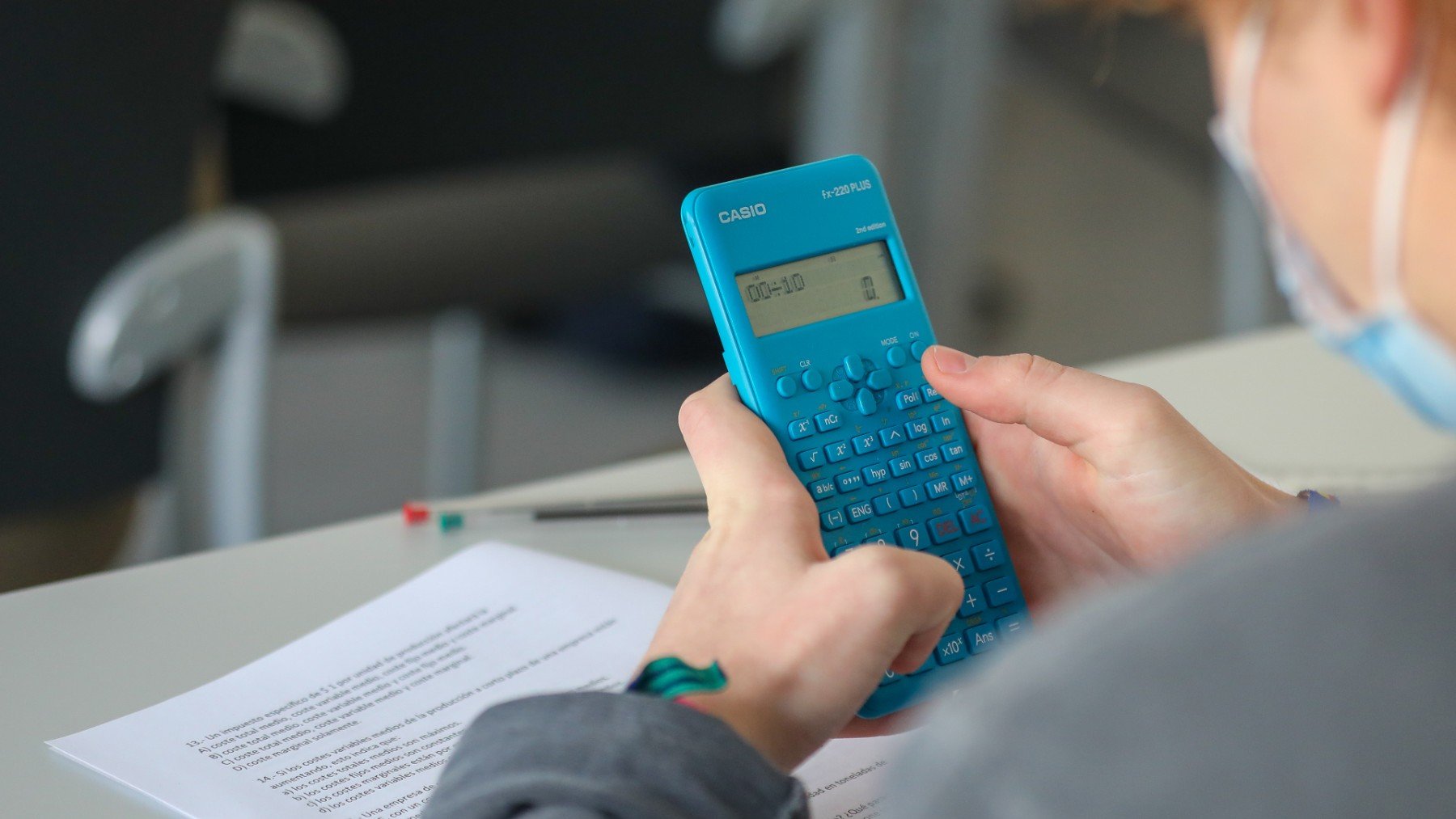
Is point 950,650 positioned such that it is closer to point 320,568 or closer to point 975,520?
point 975,520

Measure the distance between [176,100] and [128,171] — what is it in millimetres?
64

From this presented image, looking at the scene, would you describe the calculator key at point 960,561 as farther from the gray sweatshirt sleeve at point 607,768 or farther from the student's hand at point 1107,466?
the gray sweatshirt sleeve at point 607,768

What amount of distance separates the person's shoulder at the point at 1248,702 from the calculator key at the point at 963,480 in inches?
12.5

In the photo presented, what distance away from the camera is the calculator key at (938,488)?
1.60 ft

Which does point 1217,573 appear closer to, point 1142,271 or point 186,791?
point 186,791

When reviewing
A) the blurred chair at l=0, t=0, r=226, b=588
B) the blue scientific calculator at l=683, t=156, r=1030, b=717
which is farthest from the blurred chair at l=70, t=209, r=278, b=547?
the blue scientific calculator at l=683, t=156, r=1030, b=717

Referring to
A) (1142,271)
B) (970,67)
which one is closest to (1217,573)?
(970,67)

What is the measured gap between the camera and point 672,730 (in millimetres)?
296

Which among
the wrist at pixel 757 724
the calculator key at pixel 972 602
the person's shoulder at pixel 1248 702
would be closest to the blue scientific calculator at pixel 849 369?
the calculator key at pixel 972 602

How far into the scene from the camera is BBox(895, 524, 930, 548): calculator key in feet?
1.56

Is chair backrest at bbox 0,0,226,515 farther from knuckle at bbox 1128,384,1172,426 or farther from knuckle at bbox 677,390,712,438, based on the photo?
knuckle at bbox 1128,384,1172,426

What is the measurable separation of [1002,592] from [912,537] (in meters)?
0.04

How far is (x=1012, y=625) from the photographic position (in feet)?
1.55

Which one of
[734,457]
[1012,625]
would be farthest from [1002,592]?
[734,457]
